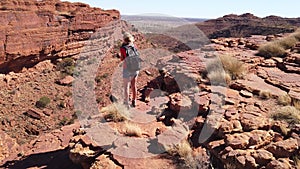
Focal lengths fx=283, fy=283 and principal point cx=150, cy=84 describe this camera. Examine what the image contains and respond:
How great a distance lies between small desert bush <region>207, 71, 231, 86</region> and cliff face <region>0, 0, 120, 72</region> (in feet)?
49.7

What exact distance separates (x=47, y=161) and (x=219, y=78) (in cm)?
539

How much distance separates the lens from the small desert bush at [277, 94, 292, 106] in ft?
21.2

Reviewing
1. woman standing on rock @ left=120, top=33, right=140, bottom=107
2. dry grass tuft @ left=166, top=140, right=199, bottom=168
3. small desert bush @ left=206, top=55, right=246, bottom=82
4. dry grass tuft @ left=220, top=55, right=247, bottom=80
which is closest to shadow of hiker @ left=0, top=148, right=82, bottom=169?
woman standing on rock @ left=120, top=33, right=140, bottom=107

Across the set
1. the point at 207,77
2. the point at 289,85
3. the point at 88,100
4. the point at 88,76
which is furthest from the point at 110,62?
the point at 289,85

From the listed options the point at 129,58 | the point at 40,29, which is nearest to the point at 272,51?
the point at 129,58

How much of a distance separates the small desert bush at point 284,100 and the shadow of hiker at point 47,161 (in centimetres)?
510

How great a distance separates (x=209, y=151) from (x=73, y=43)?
21828 millimetres

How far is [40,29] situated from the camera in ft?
69.6

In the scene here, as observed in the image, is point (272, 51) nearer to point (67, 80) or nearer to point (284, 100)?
point (284, 100)

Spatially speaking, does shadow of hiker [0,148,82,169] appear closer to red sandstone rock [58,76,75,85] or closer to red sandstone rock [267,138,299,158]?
red sandstone rock [267,138,299,158]

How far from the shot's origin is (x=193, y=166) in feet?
16.3

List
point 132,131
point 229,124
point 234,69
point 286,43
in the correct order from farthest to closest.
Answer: point 286,43 < point 234,69 < point 132,131 < point 229,124

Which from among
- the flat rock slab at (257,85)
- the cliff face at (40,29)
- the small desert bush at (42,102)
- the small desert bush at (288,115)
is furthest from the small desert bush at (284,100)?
the cliff face at (40,29)

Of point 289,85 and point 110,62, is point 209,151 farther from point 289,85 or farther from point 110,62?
point 110,62
